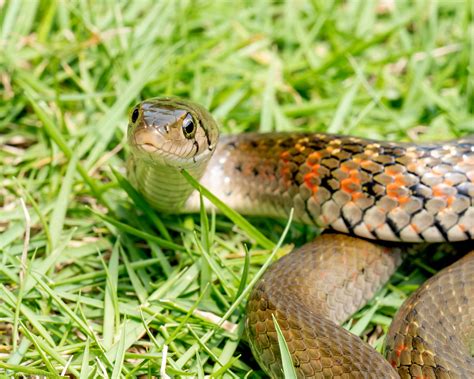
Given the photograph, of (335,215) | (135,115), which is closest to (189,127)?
(135,115)

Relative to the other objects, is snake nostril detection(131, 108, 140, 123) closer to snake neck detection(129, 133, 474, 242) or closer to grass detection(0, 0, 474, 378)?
snake neck detection(129, 133, 474, 242)

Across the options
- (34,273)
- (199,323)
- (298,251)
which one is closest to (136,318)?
(199,323)

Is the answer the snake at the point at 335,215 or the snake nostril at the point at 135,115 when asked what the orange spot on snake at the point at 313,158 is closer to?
the snake at the point at 335,215

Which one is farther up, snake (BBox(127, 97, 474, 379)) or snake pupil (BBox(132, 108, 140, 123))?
snake pupil (BBox(132, 108, 140, 123))

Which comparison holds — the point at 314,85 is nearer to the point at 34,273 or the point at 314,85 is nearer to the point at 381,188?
the point at 381,188

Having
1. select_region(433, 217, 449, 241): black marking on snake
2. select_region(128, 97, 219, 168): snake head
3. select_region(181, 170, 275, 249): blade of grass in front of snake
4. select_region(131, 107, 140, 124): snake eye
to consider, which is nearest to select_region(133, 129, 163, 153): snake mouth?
select_region(128, 97, 219, 168): snake head

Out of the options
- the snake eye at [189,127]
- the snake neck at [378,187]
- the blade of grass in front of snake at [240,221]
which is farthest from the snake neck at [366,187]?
the snake eye at [189,127]

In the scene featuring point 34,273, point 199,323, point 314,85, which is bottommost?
point 199,323

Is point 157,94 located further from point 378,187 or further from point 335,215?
point 378,187
